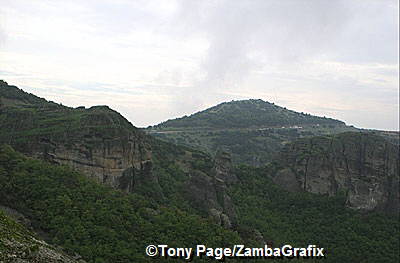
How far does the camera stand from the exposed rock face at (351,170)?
5481 cm

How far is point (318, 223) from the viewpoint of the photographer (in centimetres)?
5281

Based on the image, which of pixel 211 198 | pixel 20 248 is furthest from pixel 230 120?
pixel 20 248

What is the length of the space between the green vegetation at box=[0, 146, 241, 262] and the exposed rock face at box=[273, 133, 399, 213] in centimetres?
3021

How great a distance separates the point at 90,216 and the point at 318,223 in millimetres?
35811

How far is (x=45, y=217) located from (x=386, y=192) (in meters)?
48.2

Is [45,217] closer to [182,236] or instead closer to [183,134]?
[182,236]

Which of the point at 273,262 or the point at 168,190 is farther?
the point at 168,190

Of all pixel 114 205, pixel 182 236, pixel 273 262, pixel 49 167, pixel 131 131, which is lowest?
pixel 273 262

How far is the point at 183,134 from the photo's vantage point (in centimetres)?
13112

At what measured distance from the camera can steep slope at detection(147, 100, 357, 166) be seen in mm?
122500

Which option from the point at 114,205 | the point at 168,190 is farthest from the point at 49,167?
the point at 168,190

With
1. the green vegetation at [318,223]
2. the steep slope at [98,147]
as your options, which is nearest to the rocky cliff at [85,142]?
the steep slope at [98,147]

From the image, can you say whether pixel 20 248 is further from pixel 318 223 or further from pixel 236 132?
pixel 236 132

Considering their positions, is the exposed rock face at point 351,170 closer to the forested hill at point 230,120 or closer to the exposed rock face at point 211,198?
the exposed rock face at point 211,198
